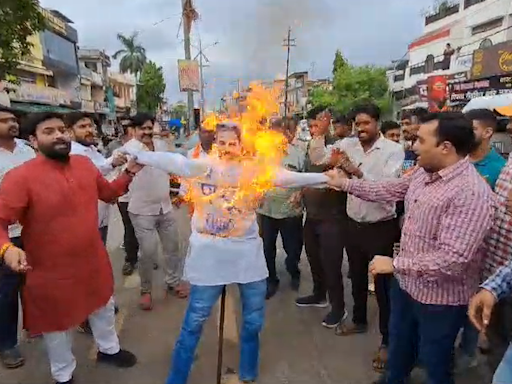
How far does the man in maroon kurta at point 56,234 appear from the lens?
3020mm

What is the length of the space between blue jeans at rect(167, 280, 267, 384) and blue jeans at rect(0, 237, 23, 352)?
150cm

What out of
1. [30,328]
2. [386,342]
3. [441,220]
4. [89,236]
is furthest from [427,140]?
[30,328]

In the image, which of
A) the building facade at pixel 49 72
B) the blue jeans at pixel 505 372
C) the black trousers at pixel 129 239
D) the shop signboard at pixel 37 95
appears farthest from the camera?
the building facade at pixel 49 72

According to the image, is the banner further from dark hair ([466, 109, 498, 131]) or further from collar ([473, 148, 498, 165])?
collar ([473, 148, 498, 165])

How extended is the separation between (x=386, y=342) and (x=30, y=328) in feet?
8.62

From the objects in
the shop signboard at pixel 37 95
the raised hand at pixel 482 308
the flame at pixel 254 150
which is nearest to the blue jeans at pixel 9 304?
the flame at pixel 254 150

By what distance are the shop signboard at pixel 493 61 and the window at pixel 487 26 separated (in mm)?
9210

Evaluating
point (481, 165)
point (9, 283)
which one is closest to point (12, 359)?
point (9, 283)

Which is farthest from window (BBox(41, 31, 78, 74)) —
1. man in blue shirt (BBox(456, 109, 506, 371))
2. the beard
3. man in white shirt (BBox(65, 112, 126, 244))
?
man in blue shirt (BBox(456, 109, 506, 371))

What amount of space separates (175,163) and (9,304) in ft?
6.19

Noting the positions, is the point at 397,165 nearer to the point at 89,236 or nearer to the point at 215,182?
the point at 215,182

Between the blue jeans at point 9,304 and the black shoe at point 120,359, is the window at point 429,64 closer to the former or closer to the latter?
the black shoe at point 120,359

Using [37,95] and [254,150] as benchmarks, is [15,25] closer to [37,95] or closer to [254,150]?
[254,150]

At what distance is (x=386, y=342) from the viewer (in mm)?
3625
